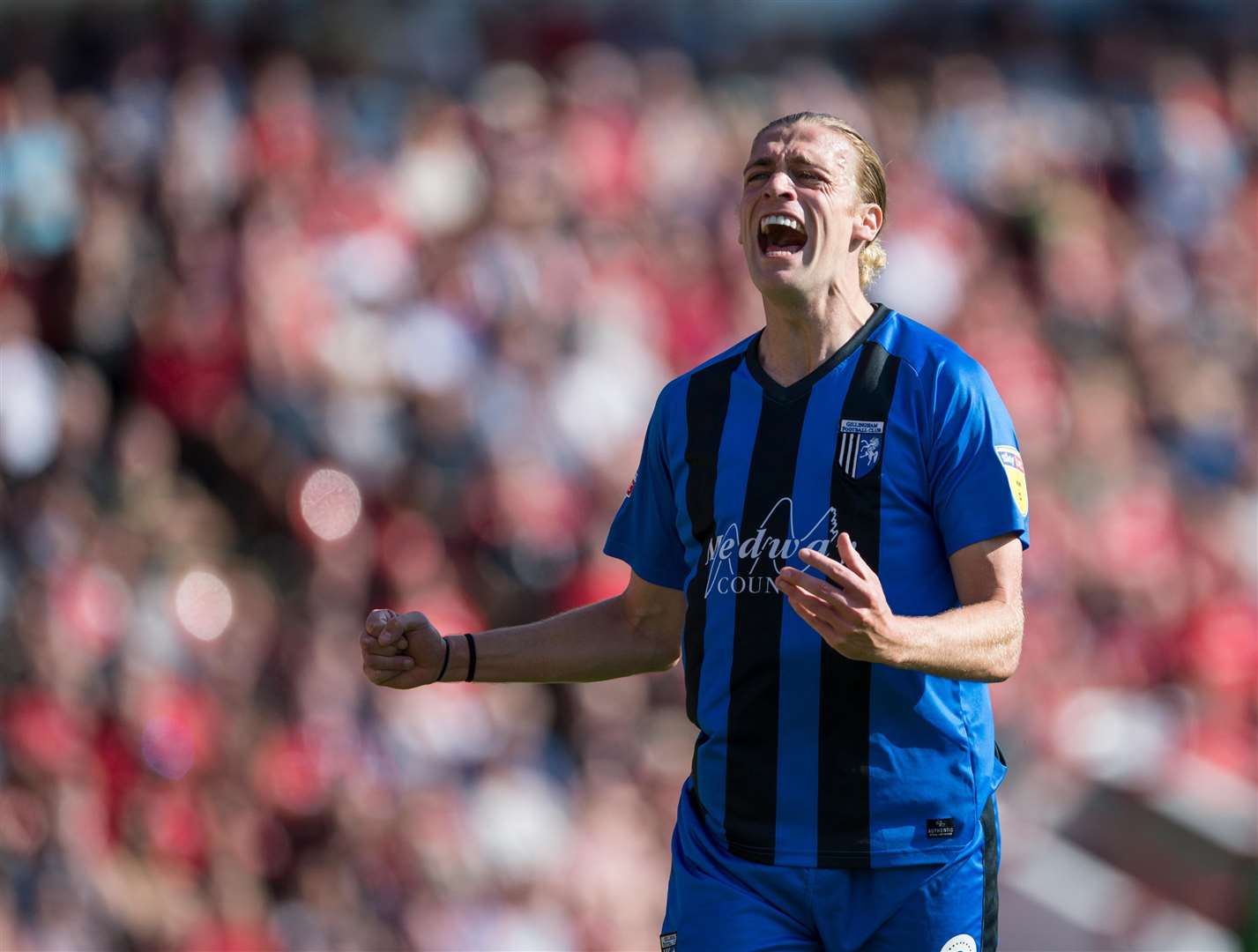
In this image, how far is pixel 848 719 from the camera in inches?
129

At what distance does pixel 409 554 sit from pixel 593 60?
4640 mm

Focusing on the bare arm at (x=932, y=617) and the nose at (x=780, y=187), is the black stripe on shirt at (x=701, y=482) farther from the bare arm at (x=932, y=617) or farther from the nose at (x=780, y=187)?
the bare arm at (x=932, y=617)

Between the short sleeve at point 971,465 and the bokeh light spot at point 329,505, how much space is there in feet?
18.8

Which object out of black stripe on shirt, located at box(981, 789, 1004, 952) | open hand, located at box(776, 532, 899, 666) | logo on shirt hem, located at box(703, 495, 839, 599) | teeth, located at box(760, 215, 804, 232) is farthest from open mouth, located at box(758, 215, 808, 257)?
black stripe on shirt, located at box(981, 789, 1004, 952)

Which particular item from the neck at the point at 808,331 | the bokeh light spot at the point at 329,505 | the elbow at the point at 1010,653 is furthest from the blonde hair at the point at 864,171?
the bokeh light spot at the point at 329,505

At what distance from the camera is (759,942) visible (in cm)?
325

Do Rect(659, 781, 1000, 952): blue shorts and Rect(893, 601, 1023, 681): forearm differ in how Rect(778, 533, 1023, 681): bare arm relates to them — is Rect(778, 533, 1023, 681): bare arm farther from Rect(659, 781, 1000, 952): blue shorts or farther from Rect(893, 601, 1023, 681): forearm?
Rect(659, 781, 1000, 952): blue shorts

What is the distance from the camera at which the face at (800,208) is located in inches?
136

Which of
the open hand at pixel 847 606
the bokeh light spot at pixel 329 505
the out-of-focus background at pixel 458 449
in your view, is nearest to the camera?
the open hand at pixel 847 606

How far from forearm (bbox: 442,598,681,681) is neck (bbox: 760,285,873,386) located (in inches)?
25.6

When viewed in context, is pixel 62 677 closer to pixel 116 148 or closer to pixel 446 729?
pixel 446 729

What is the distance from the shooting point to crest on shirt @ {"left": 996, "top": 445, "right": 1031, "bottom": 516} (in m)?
3.23

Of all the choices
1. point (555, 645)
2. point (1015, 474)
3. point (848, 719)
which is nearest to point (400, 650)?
point (555, 645)

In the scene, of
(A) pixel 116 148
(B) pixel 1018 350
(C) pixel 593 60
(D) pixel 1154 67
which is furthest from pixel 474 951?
(D) pixel 1154 67
